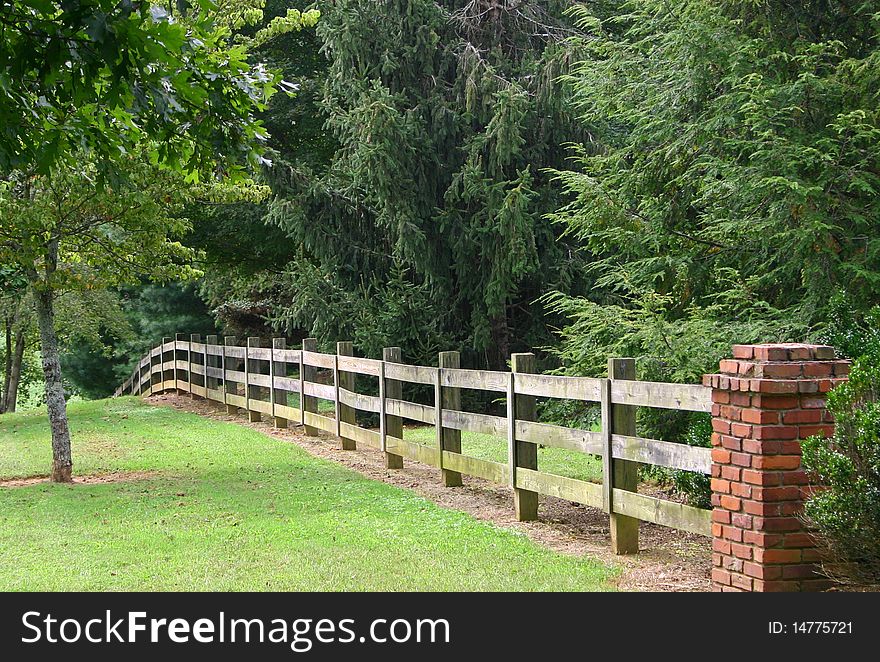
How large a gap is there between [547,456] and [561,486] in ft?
17.1

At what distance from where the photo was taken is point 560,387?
7.88 meters

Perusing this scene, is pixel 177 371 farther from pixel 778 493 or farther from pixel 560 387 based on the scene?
pixel 778 493

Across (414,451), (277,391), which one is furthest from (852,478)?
(277,391)

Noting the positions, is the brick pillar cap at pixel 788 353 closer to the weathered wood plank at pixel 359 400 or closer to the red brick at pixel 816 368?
the red brick at pixel 816 368

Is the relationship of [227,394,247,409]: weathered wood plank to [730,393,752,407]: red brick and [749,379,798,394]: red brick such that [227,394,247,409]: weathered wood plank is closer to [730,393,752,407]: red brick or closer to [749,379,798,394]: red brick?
[730,393,752,407]: red brick

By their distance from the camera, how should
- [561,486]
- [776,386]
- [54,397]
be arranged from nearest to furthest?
[776,386], [561,486], [54,397]

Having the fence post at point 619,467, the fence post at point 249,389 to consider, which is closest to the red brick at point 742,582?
the fence post at point 619,467

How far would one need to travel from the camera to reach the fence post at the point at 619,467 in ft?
23.4

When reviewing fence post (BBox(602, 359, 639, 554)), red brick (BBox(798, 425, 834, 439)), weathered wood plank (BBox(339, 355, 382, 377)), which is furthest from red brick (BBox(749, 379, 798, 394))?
weathered wood plank (BBox(339, 355, 382, 377))

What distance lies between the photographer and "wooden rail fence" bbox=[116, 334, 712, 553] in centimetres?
665

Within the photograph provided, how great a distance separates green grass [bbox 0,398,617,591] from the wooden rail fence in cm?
52

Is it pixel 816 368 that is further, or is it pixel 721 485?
pixel 721 485
